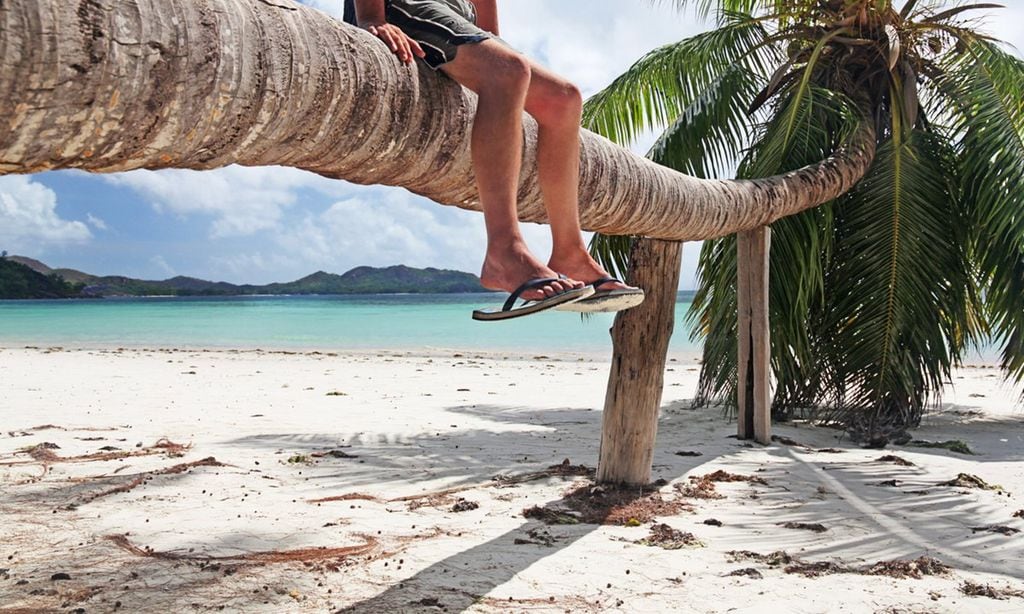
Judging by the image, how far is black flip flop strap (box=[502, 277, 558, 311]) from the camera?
2.40 metres

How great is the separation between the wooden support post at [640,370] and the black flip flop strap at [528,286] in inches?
97.2

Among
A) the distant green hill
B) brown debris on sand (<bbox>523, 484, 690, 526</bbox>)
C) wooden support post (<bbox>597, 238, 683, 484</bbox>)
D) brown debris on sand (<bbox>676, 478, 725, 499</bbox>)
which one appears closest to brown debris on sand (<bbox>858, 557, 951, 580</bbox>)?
brown debris on sand (<bbox>523, 484, 690, 526</bbox>)

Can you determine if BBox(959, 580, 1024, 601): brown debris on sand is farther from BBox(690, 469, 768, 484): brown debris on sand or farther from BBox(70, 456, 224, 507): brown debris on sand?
BBox(70, 456, 224, 507): brown debris on sand

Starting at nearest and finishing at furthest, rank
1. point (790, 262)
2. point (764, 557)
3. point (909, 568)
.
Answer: point (909, 568), point (764, 557), point (790, 262)

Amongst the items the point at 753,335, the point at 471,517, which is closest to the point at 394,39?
the point at 471,517

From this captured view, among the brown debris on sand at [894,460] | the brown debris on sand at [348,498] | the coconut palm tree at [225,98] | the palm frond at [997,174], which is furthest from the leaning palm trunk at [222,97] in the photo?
the palm frond at [997,174]

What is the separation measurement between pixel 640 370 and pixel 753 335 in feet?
7.27

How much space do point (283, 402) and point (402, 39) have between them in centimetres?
705

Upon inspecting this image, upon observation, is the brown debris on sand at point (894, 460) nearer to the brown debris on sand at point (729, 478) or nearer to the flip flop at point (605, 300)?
the brown debris on sand at point (729, 478)

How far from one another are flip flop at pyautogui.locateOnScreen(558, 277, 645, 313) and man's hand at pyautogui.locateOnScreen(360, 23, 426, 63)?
2.75 ft

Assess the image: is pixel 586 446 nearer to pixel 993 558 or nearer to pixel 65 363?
pixel 993 558

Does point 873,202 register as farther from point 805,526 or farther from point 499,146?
point 499,146

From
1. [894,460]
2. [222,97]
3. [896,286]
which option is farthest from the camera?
[896,286]

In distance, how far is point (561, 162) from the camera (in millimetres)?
2779
